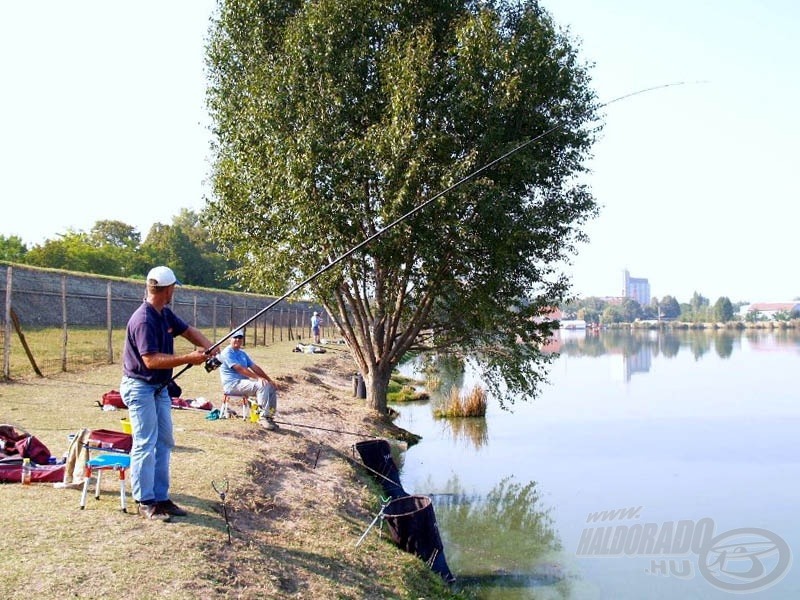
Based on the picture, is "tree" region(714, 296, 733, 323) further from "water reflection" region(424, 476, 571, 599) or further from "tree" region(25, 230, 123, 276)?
"water reflection" region(424, 476, 571, 599)

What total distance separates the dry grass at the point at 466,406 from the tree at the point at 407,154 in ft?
20.3

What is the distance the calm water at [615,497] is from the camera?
10352mm

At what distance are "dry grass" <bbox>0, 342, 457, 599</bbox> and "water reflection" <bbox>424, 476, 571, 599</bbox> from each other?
58.0 inches

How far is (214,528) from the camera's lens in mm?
6766

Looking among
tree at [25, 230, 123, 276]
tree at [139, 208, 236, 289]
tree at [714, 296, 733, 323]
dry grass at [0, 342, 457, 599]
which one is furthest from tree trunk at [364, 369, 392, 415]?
tree at [714, 296, 733, 323]

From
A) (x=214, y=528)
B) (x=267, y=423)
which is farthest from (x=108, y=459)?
(x=267, y=423)

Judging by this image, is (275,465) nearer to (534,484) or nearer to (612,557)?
(612,557)

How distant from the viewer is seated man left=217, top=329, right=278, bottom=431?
12.1 m

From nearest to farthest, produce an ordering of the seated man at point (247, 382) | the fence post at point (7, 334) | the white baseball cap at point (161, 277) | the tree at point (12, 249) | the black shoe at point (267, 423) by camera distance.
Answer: the white baseball cap at point (161, 277) → the seated man at point (247, 382) → the black shoe at point (267, 423) → the fence post at point (7, 334) → the tree at point (12, 249)

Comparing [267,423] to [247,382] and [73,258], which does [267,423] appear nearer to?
[247,382]

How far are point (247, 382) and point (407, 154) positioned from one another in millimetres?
5348

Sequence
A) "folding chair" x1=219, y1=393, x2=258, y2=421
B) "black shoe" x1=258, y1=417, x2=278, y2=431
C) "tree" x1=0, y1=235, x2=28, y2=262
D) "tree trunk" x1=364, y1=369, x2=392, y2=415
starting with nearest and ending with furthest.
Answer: "black shoe" x1=258, y1=417, x2=278, y2=431 < "folding chair" x1=219, y1=393, x2=258, y2=421 < "tree trunk" x1=364, y1=369, x2=392, y2=415 < "tree" x1=0, y1=235, x2=28, y2=262

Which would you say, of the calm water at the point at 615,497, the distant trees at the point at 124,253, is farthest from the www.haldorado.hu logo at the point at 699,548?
the distant trees at the point at 124,253

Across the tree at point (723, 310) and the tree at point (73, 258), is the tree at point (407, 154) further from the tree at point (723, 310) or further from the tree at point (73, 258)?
the tree at point (723, 310)
